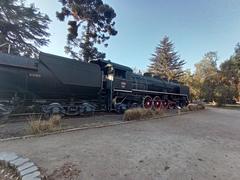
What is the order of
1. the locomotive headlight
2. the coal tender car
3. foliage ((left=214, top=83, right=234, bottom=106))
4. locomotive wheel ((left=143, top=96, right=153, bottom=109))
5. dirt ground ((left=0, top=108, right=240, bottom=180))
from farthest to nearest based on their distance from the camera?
foliage ((left=214, top=83, right=234, bottom=106)) < locomotive wheel ((left=143, top=96, right=153, bottom=109)) < the locomotive headlight < the coal tender car < dirt ground ((left=0, top=108, right=240, bottom=180))

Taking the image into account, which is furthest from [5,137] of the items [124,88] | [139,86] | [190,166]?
[139,86]

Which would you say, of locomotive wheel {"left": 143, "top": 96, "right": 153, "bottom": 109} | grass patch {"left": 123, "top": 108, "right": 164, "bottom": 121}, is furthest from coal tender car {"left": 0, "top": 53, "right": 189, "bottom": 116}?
grass patch {"left": 123, "top": 108, "right": 164, "bottom": 121}

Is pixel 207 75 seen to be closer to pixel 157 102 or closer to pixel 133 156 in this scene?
pixel 157 102

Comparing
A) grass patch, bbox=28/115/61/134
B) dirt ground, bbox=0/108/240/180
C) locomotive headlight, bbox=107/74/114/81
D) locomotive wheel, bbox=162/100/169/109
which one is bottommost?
dirt ground, bbox=0/108/240/180

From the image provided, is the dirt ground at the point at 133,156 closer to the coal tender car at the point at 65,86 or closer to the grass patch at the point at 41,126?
the grass patch at the point at 41,126

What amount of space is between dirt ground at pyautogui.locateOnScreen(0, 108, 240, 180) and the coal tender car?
12.6ft

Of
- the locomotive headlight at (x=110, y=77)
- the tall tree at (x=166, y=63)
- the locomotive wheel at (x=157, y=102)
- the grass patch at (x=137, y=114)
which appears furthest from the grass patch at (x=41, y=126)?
the tall tree at (x=166, y=63)

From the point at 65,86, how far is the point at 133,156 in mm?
6925

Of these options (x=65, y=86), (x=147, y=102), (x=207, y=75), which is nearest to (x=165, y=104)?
(x=147, y=102)

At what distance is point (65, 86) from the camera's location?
10.6 metres

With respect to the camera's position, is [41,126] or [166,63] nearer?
[41,126]

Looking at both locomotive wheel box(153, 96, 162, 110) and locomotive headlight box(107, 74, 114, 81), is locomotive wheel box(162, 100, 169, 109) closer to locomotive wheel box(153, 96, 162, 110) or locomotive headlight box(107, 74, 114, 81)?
locomotive wheel box(153, 96, 162, 110)

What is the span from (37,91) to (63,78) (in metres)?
1.47

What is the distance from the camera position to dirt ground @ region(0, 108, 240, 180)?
3.77m
